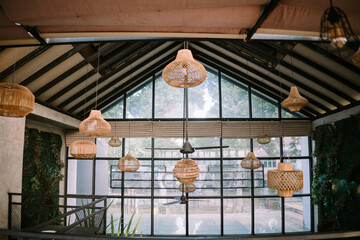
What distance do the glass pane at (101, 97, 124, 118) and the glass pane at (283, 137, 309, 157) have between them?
556cm

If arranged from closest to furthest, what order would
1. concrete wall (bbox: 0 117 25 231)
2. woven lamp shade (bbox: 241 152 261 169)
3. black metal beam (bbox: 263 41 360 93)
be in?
1. concrete wall (bbox: 0 117 25 231)
2. black metal beam (bbox: 263 41 360 93)
3. woven lamp shade (bbox: 241 152 261 169)

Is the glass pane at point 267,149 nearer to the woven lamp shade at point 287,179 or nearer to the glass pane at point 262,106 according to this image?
the glass pane at point 262,106

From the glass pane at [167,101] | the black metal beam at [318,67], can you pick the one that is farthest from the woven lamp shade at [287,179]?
the glass pane at [167,101]

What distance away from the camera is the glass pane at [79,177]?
8859 millimetres

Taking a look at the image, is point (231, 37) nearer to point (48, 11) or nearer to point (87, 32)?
point (87, 32)

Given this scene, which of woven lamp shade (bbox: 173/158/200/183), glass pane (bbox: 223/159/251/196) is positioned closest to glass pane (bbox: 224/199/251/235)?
glass pane (bbox: 223/159/251/196)

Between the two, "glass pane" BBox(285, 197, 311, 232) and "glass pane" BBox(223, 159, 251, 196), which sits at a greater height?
"glass pane" BBox(223, 159, 251, 196)

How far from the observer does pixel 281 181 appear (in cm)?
371

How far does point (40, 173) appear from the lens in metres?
7.21

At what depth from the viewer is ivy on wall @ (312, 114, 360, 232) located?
6.28 m

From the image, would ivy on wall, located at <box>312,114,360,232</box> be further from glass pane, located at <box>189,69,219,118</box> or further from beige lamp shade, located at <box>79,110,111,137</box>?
beige lamp shade, located at <box>79,110,111,137</box>

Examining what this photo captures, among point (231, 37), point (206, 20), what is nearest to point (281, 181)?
point (231, 37)

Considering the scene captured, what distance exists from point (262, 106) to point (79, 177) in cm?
663

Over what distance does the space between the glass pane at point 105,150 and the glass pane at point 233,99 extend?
12.3 ft
